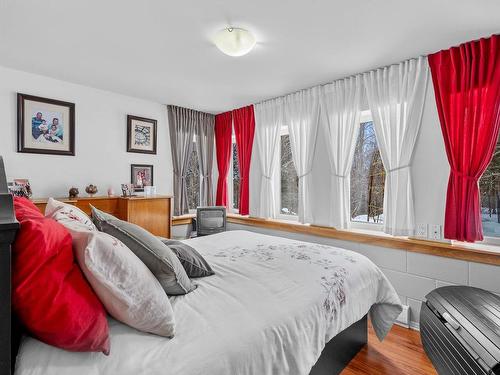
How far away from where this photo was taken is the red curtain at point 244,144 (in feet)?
13.2

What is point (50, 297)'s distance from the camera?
780mm

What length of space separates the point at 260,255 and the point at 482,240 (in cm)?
179

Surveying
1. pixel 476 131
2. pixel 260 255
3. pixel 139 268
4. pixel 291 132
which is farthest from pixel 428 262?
pixel 139 268

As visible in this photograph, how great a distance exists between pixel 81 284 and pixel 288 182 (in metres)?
3.08

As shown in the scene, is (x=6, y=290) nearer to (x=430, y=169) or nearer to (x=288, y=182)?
(x=430, y=169)

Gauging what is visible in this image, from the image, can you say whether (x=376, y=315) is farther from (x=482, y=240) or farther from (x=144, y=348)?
(x=144, y=348)

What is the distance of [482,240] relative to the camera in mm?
2162

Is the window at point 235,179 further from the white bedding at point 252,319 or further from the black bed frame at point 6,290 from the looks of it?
the black bed frame at point 6,290

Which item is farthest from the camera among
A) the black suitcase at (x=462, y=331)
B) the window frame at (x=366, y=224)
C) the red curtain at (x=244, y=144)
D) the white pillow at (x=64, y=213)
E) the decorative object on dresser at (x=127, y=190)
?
the red curtain at (x=244, y=144)

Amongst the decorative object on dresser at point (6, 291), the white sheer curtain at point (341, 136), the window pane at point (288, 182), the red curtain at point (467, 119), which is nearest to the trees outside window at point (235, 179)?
the window pane at point (288, 182)

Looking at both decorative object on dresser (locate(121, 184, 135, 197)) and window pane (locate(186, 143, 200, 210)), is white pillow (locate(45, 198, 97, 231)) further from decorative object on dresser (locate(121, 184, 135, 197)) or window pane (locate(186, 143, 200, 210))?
window pane (locate(186, 143, 200, 210))

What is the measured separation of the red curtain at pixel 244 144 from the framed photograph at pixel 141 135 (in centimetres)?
124

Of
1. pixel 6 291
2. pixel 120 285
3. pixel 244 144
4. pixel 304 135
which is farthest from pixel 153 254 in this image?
pixel 244 144

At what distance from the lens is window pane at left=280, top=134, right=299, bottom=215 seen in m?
3.67
